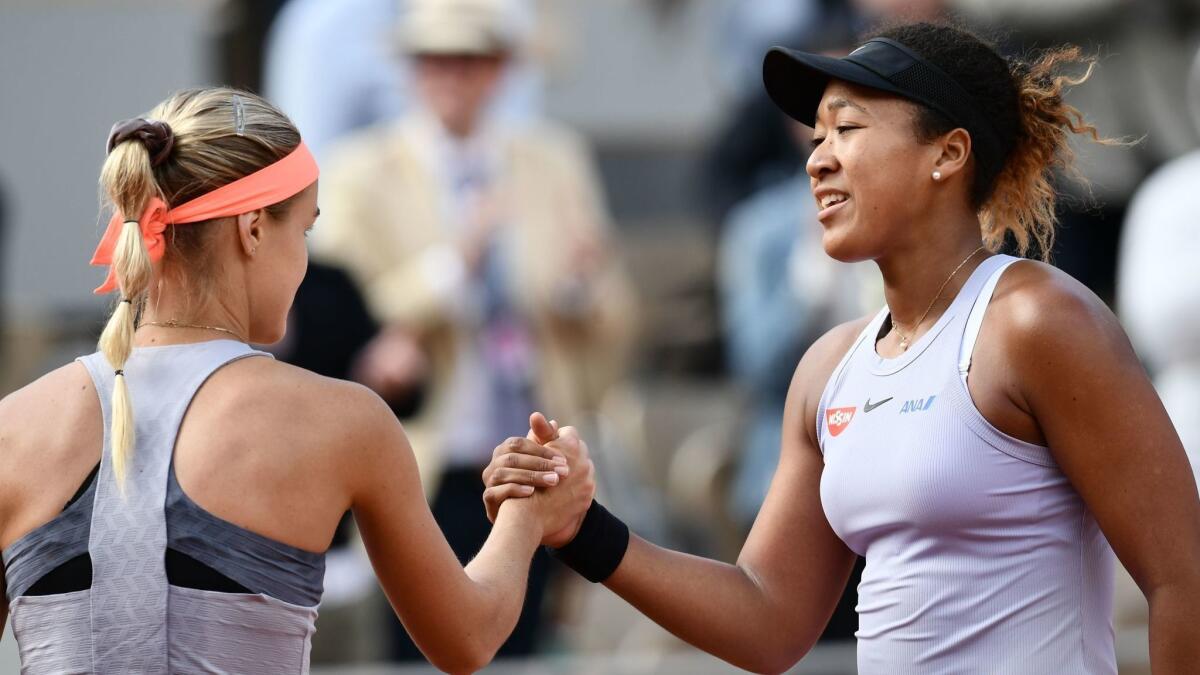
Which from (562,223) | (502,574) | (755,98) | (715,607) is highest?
(755,98)

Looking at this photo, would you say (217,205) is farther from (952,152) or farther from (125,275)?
(952,152)

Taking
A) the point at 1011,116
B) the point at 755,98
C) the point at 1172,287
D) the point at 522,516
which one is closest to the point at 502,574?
the point at 522,516

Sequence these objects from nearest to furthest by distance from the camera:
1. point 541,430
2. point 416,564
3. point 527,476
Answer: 1. point 416,564
2. point 527,476
3. point 541,430

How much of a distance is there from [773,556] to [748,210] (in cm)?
393

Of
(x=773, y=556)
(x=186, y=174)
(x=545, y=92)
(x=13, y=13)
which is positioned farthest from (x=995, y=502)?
(x=13, y=13)

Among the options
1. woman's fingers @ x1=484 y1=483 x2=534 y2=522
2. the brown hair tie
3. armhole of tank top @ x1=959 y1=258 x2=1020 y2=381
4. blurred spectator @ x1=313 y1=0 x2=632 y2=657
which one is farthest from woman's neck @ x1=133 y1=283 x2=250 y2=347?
blurred spectator @ x1=313 y1=0 x2=632 y2=657

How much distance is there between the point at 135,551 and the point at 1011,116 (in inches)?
63.0

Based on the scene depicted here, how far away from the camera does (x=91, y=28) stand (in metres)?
7.56

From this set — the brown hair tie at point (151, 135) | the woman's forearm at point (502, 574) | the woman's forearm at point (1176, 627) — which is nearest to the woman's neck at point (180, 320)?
the brown hair tie at point (151, 135)

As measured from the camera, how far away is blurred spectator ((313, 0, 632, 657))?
6.64 m

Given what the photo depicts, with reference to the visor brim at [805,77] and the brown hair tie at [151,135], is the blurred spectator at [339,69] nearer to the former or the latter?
the visor brim at [805,77]

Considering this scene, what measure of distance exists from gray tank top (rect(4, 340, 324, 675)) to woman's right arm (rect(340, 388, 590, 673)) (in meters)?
0.16

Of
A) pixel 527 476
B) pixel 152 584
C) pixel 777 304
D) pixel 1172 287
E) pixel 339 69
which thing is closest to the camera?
pixel 152 584

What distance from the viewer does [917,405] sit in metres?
2.80
